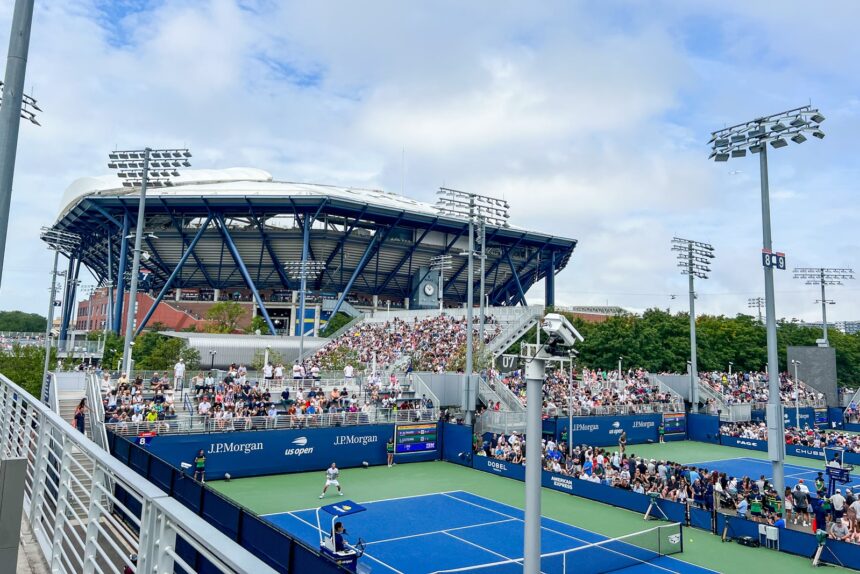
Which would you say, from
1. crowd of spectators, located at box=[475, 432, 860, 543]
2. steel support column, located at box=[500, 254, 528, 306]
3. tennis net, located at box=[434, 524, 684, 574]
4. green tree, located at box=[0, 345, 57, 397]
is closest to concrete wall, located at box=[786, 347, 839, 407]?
crowd of spectators, located at box=[475, 432, 860, 543]

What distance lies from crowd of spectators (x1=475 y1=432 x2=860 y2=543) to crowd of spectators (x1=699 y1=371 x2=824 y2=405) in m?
23.2

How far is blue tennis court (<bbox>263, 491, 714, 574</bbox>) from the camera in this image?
704 inches

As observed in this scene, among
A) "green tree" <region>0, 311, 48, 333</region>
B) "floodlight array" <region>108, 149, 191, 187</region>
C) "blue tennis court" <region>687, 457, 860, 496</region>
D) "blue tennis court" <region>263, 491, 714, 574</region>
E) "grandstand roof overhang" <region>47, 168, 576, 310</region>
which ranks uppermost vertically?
"grandstand roof overhang" <region>47, 168, 576, 310</region>

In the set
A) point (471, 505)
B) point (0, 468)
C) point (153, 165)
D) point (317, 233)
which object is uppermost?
point (317, 233)

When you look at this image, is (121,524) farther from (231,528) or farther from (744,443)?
(744,443)

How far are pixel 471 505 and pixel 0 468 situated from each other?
75.0 ft

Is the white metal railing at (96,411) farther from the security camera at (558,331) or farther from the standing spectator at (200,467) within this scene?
the security camera at (558,331)

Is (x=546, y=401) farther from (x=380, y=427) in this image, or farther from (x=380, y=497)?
(x=380, y=497)

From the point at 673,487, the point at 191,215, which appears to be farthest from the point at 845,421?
the point at 191,215

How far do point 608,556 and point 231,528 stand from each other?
34.4ft

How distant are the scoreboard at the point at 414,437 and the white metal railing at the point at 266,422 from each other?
19.2 inches

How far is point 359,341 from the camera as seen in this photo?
63.3 m

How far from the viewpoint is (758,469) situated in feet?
115

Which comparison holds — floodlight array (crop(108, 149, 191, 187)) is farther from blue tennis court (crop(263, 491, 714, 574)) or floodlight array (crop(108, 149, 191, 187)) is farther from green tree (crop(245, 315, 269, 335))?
green tree (crop(245, 315, 269, 335))
